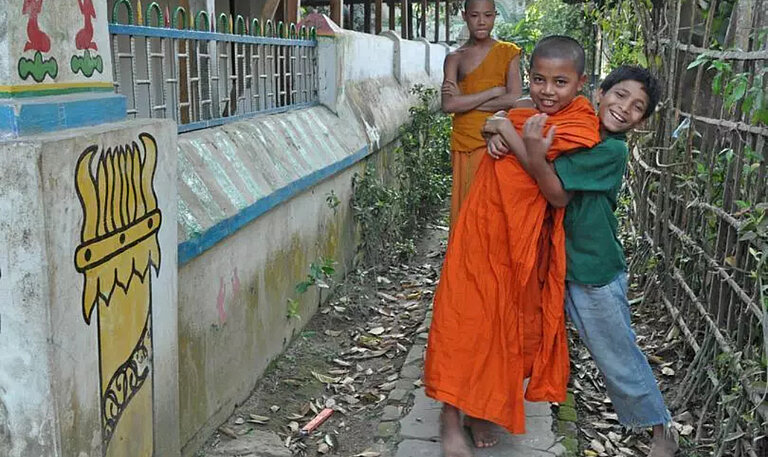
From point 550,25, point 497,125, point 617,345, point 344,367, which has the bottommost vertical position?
point 344,367

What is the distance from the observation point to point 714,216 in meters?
3.42

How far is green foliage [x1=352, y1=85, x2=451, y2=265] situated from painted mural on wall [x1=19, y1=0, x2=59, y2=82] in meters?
3.57

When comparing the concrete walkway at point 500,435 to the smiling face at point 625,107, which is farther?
the concrete walkway at point 500,435

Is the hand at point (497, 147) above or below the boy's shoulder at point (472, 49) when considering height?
below

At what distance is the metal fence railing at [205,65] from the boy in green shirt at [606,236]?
147 centimetres

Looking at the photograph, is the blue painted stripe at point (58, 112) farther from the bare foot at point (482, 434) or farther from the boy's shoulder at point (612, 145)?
the bare foot at point (482, 434)

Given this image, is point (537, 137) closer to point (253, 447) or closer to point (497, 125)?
point (497, 125)

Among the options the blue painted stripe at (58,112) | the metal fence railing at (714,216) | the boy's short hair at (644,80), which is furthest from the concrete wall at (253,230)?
the metal fence railing at (714,216)

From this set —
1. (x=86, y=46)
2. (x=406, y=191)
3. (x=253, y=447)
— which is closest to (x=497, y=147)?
(x=86, y=46)

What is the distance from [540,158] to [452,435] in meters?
1.08

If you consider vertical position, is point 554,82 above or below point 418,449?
above

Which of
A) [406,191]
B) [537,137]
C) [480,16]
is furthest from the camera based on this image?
[406,191]

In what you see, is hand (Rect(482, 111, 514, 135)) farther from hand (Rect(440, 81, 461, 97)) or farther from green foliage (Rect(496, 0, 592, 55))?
green foliage (Rect(496, 0, 592, 55))

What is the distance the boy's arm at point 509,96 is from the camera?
4047 mm
